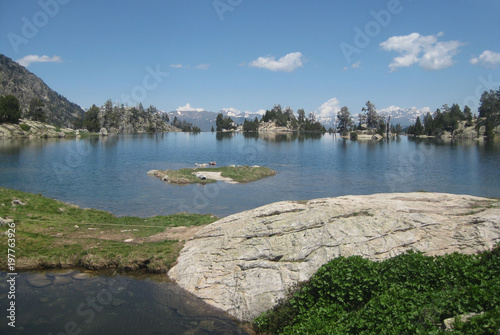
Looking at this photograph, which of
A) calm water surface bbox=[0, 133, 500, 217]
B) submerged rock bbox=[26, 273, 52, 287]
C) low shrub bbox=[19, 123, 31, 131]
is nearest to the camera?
submerged rock bbox=[26, 273, 52, 287]

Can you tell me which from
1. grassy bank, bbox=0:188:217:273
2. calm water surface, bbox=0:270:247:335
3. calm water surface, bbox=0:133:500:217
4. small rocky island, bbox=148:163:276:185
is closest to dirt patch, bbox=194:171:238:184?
small rocky island, bbox=148:163:276:185

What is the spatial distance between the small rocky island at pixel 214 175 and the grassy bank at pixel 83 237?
19.8 metres

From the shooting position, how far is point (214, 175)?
52.5 metres

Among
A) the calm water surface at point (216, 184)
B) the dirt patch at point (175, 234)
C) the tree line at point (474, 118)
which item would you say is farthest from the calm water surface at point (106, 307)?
the tree line at point (474, 118)

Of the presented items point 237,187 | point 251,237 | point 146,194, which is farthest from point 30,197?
point 237,187

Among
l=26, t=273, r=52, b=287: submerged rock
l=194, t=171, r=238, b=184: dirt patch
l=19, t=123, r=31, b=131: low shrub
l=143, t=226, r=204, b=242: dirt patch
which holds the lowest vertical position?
l=26, t=273, r=52, b=287: submerged rock

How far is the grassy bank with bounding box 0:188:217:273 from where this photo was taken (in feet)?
59.2

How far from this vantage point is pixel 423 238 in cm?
1420

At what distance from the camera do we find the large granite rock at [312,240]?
546 inches

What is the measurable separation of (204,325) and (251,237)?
4.96m

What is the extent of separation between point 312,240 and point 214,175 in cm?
3824

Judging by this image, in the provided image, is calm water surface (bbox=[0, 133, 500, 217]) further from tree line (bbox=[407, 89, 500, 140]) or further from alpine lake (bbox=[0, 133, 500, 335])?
tree line (bbox=[407, 89, 500, 140])

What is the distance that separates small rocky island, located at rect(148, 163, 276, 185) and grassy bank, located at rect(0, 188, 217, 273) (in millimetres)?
19831

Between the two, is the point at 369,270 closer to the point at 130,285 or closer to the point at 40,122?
the point at 130,285
